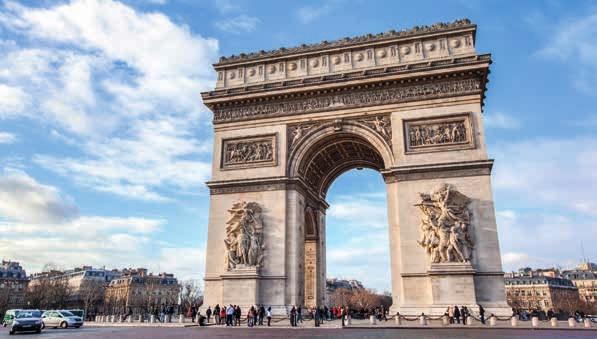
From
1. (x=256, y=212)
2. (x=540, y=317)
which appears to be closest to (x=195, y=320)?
(x=256, y=212)

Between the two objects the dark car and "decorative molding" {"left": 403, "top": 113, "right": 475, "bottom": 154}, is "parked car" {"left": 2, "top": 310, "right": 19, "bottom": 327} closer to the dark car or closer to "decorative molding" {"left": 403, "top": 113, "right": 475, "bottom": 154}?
the dark car

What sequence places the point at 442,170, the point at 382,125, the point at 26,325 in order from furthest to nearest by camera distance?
the point at 382,125 < the point at 442,170 < the point at 26,325

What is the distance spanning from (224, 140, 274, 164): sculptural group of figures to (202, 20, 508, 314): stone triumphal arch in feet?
0.20

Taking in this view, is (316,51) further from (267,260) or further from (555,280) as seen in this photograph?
(555,280)

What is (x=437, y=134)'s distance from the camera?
79.0 ft

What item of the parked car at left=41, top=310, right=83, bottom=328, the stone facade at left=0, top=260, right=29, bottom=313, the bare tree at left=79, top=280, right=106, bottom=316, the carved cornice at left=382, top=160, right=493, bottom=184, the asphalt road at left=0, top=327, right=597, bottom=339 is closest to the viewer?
the asphalt road at left=0, top=327, right=597, bottom=339

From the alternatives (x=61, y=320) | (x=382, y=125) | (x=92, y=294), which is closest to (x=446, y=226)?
(x=382, y=125)

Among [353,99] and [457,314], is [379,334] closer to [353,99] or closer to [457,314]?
[457,314]

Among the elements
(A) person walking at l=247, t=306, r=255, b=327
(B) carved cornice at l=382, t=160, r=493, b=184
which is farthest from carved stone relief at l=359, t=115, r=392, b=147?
(A) person walking at l=247, t=306, r=255, b=327

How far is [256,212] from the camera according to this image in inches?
997

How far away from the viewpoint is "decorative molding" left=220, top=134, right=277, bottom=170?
2645cm

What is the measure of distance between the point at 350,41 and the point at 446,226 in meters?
11.7

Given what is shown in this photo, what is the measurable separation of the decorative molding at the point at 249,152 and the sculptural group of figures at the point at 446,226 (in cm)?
861

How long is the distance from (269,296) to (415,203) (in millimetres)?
8589
